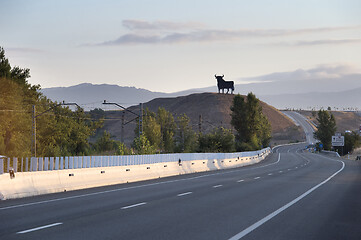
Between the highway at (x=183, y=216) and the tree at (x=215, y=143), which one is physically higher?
the tree at (x=215, y=143)

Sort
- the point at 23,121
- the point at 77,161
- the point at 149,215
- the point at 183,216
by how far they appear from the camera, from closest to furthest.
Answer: the point at 183,216
the point at 149,215
the point at 77,161
the point at 23,121

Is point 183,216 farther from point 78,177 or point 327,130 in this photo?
point 327,130

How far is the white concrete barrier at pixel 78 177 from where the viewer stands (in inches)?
693

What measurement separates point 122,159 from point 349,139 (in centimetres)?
13283

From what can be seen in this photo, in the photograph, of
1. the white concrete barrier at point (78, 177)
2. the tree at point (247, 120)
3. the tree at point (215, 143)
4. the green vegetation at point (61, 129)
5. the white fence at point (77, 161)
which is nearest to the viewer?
the white concrete barrier at point (78, 177)

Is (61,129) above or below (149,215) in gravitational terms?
above

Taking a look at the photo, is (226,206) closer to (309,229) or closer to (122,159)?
(309,229)

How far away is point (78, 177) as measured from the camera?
71.8ft

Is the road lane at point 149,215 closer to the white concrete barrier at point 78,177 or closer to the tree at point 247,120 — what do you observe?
the white concrete barrier at point 78,177

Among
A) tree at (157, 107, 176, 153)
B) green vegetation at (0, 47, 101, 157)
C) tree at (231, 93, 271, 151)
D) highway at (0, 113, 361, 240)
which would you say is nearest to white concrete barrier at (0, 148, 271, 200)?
highway at (0, 113, 361, 240)

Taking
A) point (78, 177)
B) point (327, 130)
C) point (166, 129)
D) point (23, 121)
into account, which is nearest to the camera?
point (78, 177)

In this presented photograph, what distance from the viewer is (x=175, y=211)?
43.2 ft

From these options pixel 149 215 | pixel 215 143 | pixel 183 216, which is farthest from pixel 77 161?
pixel 215 143

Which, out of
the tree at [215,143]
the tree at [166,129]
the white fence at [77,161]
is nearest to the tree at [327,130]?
the tree at [166,129]
